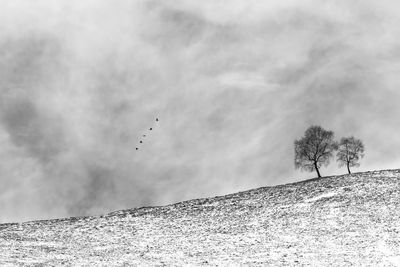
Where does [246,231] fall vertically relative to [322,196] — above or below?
below

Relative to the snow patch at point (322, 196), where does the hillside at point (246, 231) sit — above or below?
below

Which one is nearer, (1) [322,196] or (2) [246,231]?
(2) [246,231]

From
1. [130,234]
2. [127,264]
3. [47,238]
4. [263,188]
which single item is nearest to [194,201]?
[263,188]

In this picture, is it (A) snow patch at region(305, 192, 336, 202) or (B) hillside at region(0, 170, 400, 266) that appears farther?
(A) snow patch at region(305, 192, 336, 202)

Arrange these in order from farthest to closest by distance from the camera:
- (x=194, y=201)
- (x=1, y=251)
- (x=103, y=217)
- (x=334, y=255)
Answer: (x=194, y=201)
(x=103, y=217)
(x=1, y=251)
(x=334, y=255)

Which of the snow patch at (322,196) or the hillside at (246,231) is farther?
the snow patch at (322,196)

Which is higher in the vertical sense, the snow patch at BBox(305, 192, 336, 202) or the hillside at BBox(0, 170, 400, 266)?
the snow patch at BBox(305, 192, 336, 202)

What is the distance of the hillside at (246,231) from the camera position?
4731 cm

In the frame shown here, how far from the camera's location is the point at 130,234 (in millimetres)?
60312

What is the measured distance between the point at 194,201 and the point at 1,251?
28730mm

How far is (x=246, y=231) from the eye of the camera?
58281mm

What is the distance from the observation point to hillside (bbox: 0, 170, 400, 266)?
47312 millimetres

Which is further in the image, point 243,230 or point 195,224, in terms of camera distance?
point 195,224

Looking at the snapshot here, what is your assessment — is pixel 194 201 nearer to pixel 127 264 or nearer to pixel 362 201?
pixel 362 201
